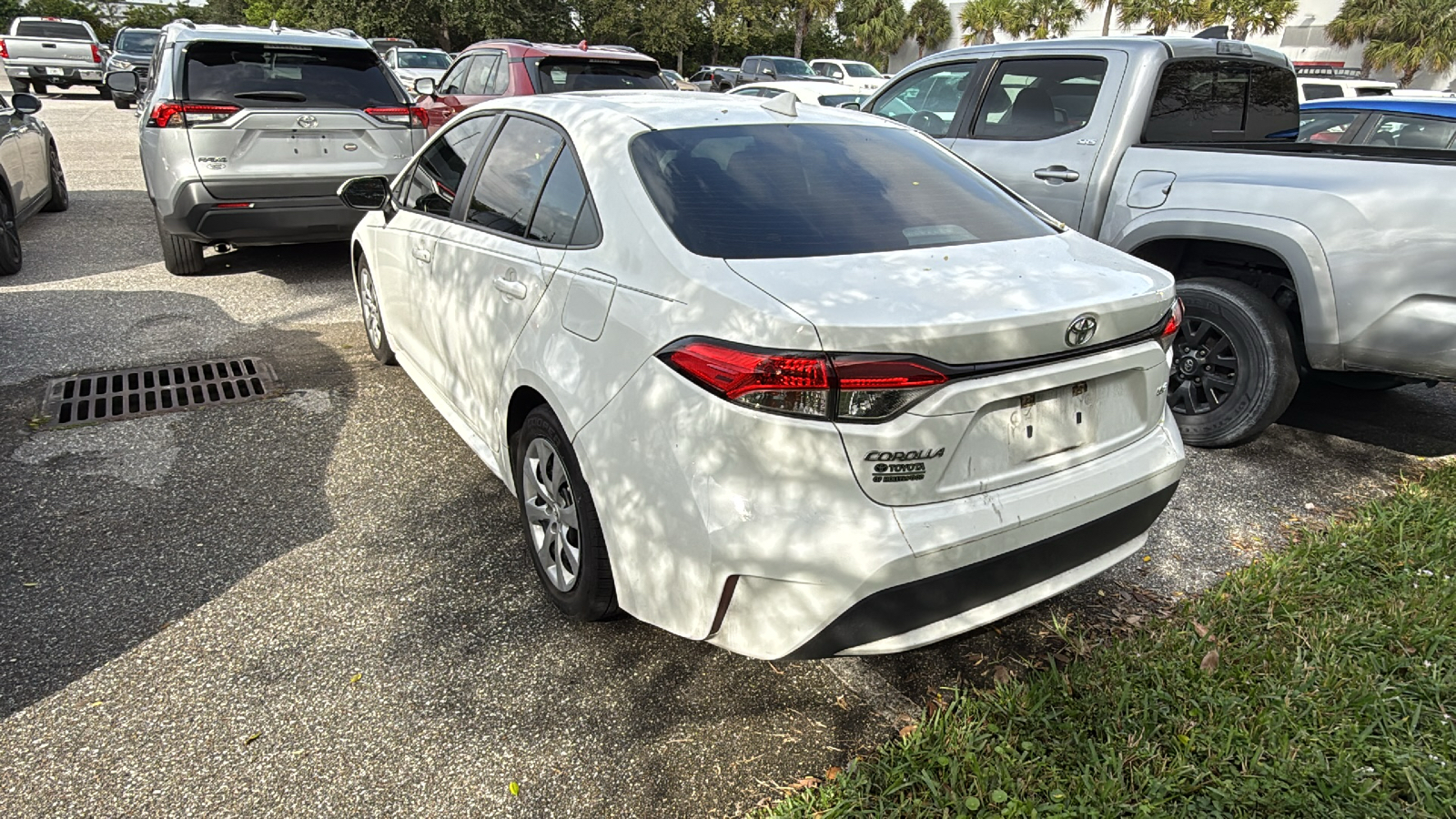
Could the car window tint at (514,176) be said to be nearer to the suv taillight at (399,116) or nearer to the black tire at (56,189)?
the suv taillight at (399,116)

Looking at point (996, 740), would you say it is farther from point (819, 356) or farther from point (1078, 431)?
point (819, 356)

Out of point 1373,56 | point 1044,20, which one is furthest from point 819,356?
point 1044,20

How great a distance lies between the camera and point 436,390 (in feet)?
12.3

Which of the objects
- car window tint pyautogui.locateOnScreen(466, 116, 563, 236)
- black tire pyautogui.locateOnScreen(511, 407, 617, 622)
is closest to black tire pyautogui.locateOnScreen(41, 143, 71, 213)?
car window tint pyautogui.locateOnScreen(466, 116, 563, 236)

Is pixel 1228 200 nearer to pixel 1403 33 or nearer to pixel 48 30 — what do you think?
pixel 48 30

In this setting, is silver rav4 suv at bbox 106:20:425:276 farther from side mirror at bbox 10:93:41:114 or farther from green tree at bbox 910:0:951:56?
green tree at bbox 910:0:951:56

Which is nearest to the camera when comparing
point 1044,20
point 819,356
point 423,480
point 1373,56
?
point 819,356

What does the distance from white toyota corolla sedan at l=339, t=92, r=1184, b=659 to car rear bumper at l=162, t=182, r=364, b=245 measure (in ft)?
12.3

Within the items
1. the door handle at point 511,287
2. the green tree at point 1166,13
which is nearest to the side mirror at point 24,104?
the door handle at point 511,287

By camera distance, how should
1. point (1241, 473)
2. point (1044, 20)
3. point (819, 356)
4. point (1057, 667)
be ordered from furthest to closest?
point (1044, 20) → point (1241, 473) → point (1057, 667) → point (819, 356)

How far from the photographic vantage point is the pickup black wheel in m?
6.45

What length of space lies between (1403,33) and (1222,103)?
3695 centimetres

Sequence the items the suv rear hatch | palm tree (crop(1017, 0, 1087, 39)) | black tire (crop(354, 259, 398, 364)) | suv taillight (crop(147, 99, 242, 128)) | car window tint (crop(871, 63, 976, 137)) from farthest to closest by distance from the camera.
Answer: palm tree (crop(1017, 0, 1087, 39)), the suv rear hatch, suv taillight (crop(147, 99, 242, 128)), car window tint (crop(871, 63, 976, 137)), black tire (crop(354, 259, 398, 364))

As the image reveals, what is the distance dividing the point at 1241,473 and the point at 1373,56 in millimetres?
38179
